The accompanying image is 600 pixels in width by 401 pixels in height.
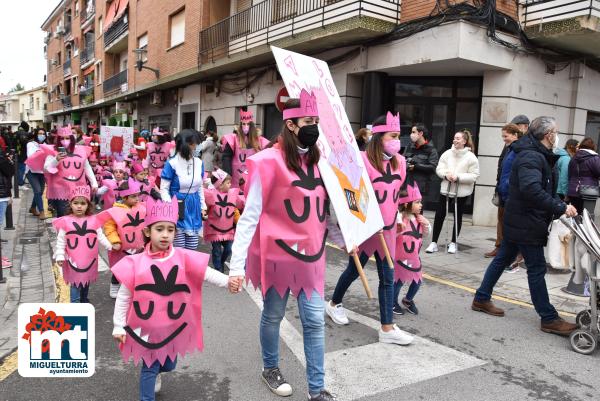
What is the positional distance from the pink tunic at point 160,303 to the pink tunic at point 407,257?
222 cm

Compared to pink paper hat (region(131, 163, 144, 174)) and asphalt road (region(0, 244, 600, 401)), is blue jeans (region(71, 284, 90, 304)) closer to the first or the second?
asphalt road (region(0, 244, 600, 401))

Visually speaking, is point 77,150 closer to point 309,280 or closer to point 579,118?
point 309,280

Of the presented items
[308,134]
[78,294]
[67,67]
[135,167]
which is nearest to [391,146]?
[308,134]

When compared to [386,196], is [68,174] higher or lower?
lower

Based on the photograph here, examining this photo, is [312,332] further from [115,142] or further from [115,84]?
[115,84]

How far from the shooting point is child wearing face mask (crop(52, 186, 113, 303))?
446cm

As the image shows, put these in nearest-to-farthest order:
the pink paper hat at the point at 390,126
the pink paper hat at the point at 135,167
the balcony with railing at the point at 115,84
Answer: the pink paper hat at the point at 390,126, the pink paper hat at the point at 135,167, the balcony with railing at the point at 115,84

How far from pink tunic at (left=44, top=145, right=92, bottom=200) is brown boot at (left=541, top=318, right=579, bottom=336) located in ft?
21.9

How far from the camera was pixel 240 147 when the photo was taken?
7812mm

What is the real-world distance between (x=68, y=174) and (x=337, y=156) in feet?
19.7

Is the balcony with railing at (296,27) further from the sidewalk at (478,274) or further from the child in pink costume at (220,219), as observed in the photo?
the child in pink costume at (220,219)

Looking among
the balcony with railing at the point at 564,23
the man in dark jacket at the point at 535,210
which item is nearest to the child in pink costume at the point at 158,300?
the man in dark jacket at the point at 535,210

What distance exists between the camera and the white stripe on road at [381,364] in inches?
132

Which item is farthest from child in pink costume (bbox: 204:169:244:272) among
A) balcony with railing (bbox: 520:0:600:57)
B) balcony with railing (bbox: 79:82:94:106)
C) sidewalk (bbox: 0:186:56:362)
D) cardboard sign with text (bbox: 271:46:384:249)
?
balcony with railing (bbox: 79:82:94:106)
